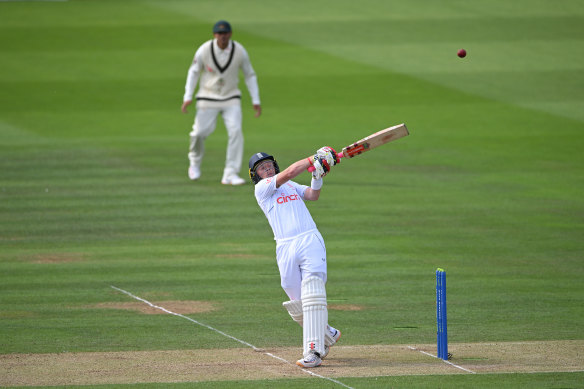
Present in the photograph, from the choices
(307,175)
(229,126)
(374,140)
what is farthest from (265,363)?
(307,175)

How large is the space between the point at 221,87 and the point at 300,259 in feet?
25.7

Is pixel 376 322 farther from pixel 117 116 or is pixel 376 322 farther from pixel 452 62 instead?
pixel 452 62

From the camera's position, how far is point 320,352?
8039mm

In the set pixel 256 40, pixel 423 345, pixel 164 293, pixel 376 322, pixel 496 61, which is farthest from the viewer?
pixel 256 40

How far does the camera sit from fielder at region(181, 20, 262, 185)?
50.5ft

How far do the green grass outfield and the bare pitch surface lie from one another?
239 millimetres

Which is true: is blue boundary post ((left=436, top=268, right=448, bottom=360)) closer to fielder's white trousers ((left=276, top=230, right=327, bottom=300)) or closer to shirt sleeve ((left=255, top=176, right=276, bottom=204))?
fielder's white trousers ((left=276, top=230, right=327, bottom=300))

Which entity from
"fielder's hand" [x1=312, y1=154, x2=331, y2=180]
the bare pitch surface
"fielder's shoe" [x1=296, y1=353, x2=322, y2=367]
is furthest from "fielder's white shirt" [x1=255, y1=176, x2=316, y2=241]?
the bare pitch surface

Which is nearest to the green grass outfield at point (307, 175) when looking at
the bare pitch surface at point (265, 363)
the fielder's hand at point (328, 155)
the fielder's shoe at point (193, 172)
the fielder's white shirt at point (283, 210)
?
the fielder's shoe at point (193, 172)

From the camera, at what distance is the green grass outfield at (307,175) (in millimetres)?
10039

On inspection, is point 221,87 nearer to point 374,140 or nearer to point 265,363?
point 374,140

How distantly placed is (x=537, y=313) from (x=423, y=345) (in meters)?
1.69

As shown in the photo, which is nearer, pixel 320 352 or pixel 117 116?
pixel 320 352

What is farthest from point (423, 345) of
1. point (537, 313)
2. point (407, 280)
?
point (407, 280)
